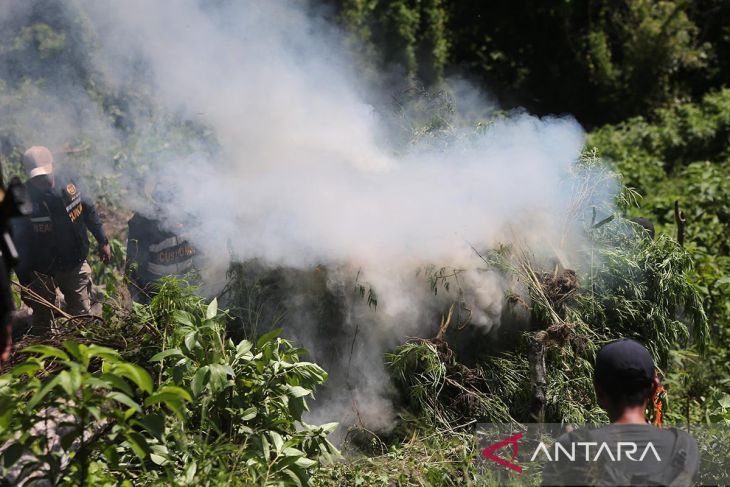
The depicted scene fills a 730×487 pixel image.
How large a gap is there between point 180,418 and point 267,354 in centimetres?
76

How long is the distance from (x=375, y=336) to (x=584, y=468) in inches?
87.9

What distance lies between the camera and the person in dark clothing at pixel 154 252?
5770 mm

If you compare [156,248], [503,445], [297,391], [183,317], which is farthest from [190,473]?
[156,248]

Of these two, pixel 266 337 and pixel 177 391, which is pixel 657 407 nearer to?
pixel 266 337

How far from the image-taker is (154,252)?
6020mm

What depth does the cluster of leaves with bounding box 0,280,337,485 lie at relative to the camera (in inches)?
125

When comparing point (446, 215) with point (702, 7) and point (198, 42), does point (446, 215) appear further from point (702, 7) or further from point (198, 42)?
point (702, 7)

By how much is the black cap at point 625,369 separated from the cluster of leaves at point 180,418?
5.34 ft

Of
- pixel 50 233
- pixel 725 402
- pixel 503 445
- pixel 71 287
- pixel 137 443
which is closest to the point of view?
pixel 137 443

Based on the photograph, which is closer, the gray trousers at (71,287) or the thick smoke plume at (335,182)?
the thick smoke plume at (335,182)

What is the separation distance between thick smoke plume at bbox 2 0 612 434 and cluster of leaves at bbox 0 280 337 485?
0.80 m

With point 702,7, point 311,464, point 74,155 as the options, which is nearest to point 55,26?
point 74,155

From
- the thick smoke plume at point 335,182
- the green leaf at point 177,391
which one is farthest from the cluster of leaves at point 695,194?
the green leaf at point 177,391

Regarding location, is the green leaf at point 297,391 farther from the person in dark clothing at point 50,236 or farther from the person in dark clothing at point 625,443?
the person in dark clothing at point 50,236
